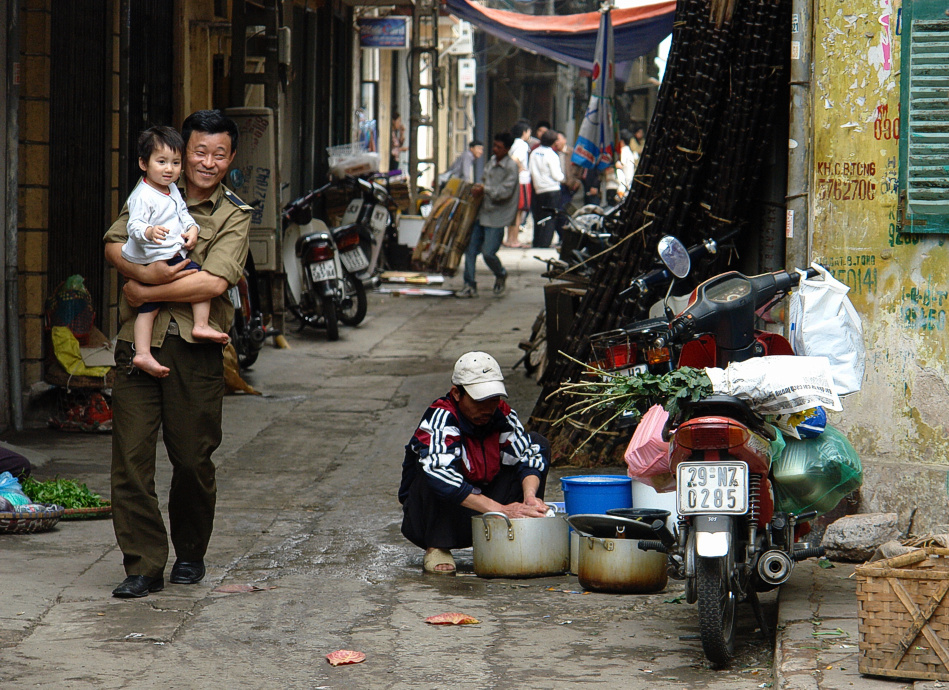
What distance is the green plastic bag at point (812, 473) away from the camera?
171 inches

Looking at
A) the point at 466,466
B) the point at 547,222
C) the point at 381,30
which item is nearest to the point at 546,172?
the point at 547,222

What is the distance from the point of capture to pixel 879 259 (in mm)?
5500

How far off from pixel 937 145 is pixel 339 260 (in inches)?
295

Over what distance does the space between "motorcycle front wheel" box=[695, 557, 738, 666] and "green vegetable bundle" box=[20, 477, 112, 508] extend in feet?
10.8

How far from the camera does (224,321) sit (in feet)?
16.5

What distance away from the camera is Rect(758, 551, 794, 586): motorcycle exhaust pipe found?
417 cm

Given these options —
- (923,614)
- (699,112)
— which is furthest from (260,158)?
(923,614)

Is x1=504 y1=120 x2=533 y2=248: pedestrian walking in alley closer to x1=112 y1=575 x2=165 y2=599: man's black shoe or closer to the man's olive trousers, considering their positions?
the man's olive trousers

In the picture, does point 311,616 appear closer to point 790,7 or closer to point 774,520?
point 774,520

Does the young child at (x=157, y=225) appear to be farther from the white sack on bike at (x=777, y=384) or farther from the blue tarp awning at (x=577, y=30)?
the blue tarp awning at (x=577, y=30)

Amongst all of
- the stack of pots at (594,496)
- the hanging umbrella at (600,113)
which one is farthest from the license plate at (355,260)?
the stack of pots at (594,496)

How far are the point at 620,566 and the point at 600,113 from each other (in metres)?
7.23

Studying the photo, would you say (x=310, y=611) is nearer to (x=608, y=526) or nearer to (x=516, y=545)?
(x=516, y=545)

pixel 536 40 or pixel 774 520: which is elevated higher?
pixel 536 40
